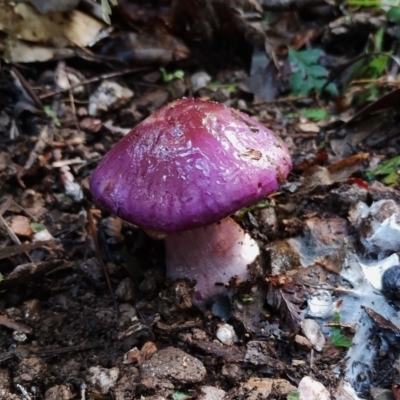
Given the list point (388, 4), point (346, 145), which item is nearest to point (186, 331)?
point (346, 145)

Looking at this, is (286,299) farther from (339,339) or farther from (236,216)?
(236,216)

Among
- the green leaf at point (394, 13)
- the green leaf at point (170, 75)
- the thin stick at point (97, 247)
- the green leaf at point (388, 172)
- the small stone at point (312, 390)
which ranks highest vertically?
the green leaf at point (394, 13)

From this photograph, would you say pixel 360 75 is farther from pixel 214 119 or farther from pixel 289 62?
pixel 214 119

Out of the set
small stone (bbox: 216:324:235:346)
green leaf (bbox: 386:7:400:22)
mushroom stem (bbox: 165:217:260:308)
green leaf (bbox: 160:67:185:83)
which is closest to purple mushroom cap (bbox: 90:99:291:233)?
mushroom stem (bbox: 165:217:260:308)

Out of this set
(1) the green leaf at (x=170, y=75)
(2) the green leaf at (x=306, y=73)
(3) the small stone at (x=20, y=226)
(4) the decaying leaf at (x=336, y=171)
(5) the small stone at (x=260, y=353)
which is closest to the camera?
(5) the small stone at (x=260, y=353)

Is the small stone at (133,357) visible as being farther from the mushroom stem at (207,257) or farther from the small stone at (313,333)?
the small stone at (313,333)

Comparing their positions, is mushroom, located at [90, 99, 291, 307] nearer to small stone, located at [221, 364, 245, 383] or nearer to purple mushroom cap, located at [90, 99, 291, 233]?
purple mushroom cap, located at [90, 99, 291, 233]

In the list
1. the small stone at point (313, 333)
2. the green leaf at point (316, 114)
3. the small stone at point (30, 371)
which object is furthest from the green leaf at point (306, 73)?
the small stone at point (30, 371)
